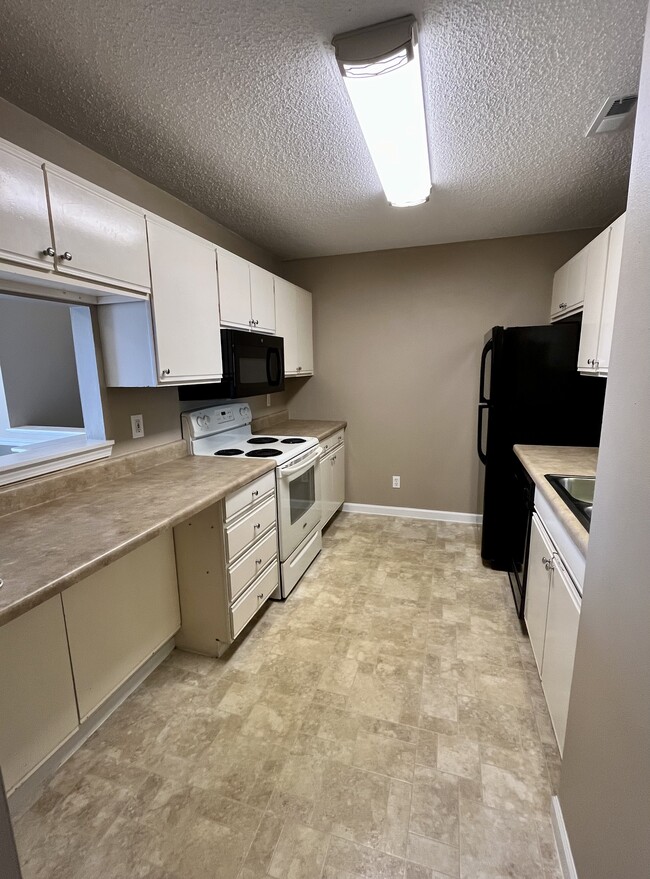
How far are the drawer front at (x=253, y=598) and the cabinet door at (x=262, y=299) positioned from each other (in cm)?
161

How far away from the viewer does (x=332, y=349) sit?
3.72 metres

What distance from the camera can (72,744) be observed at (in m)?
1.49

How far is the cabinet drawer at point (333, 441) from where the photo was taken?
10.5 ft

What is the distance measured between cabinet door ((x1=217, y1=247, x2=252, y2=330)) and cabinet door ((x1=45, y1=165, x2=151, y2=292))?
59 centimetres

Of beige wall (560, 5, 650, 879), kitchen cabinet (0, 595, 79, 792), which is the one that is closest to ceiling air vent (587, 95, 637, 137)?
beige wall (560, 5, 650, 879)

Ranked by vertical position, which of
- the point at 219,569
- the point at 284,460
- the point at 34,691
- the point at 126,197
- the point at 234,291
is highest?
the point at 126,197

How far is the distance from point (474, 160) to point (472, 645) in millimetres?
2447

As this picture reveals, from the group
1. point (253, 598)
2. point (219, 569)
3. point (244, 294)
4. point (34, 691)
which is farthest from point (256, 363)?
Answer: point (34, 691)

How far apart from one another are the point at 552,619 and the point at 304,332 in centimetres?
281

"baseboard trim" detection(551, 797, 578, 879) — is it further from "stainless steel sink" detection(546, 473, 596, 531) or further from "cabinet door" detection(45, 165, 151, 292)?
"cabinet door" detection(45, 165, 151, 292)

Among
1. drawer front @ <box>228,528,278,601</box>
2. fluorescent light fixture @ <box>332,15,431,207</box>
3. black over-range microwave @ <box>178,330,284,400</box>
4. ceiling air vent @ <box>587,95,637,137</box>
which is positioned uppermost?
ceiling air vent @ <box>587,95,637,137</box>

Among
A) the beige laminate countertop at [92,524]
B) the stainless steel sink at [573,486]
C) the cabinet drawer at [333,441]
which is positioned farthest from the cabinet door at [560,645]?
the cabinet drawer at [333,441]

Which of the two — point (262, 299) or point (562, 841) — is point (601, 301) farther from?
point (562, 841)

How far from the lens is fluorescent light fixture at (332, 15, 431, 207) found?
1.15 meters
